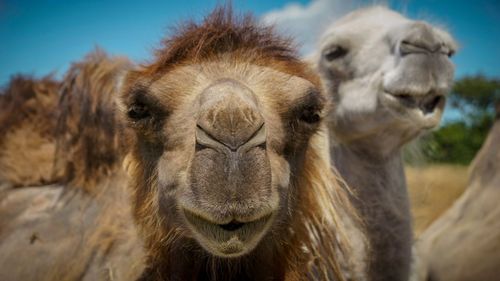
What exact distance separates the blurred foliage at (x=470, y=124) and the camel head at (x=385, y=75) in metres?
15.2

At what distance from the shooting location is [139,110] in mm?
2441

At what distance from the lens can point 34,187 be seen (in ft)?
12.1

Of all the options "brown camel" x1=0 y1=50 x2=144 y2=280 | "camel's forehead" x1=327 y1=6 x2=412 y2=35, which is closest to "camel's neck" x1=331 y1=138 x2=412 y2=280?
"camel's forehead" x1=327 y1=6 x2=412 y2=35

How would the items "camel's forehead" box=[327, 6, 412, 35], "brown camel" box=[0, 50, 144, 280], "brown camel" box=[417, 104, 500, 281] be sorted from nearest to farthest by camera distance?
1. "brown camel" box=[0, 50, 144, 280]
2. "camel's forehead" box=[327, 6, 412, 35]
3. "brown camel" box=[417, 104, 500, 281]

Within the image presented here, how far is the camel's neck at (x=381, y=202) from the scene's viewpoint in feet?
13.4

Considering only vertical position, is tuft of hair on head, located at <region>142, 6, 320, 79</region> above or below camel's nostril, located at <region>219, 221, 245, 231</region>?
above

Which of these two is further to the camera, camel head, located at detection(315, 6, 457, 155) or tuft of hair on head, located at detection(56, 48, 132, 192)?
camel head, located at detection(315, 6, 457, 155)

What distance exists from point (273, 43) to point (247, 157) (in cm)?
97

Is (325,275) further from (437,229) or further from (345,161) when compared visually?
(437,229)

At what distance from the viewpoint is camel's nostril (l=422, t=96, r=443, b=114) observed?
13.5ft

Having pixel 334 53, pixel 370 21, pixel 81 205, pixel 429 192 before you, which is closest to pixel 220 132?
pixel 81 205

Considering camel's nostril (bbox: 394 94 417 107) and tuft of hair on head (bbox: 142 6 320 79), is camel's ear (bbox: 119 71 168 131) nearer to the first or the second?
tuft of hair on head (bbox: 142 6 320 79)

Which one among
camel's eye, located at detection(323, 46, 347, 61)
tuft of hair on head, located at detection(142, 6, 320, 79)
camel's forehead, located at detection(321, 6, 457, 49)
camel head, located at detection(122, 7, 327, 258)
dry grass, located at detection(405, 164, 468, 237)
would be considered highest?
camel's forehead, located at detection(321, 6, 457, 49)

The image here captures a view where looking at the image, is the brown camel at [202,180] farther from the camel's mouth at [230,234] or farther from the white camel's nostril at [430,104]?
the white camel's nostril at [430,104]
